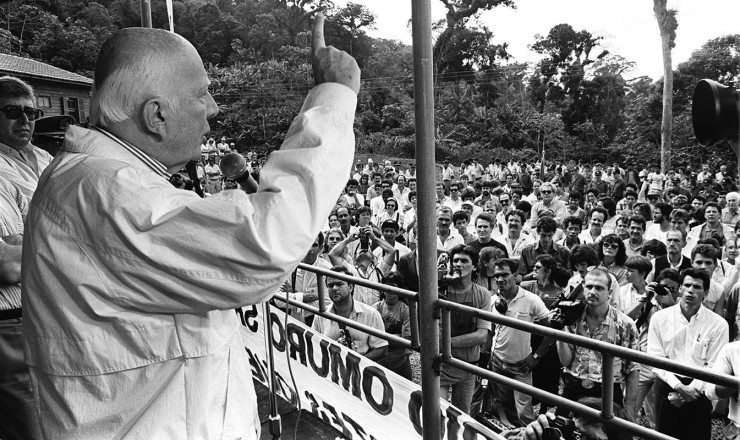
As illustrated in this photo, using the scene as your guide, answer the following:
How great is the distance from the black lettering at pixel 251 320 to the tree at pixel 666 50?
17.1 m

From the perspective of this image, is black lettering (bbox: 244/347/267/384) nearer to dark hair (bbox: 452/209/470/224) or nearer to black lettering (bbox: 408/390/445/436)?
black lettering (bbox: 408/390/445/436)

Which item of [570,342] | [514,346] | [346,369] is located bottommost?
[514,346]

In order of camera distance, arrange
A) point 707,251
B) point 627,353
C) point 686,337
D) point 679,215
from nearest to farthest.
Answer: point 627,353, point 686,337, point 707,251, point 679,215

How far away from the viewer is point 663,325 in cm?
443

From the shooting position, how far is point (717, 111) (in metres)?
1.58

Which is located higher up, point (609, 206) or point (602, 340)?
point (609, 206)

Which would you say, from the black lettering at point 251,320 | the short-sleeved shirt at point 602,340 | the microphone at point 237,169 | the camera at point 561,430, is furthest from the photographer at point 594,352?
the microphone at point 237,169

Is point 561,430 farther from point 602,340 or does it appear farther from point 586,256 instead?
point 586,256

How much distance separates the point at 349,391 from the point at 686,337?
259 centimetres

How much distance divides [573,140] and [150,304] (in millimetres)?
32351

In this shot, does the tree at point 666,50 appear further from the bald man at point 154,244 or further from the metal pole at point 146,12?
the bald man at point 154,244

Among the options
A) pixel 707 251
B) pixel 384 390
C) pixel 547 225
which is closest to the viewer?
pixel 384 390

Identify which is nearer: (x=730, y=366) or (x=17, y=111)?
(x=17, y=111)

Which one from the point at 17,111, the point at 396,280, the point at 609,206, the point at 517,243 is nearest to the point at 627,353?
the point at 17,111
